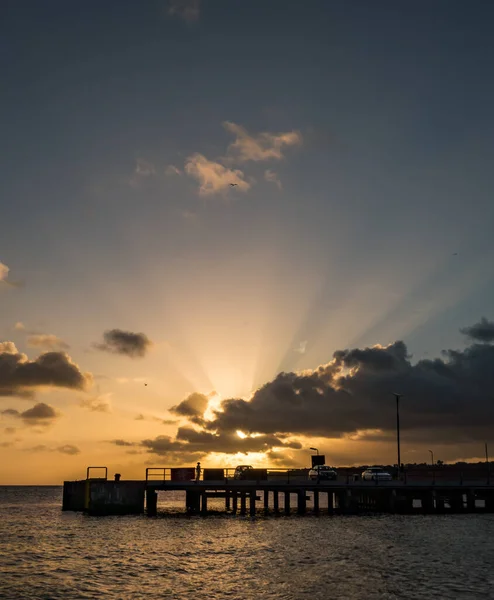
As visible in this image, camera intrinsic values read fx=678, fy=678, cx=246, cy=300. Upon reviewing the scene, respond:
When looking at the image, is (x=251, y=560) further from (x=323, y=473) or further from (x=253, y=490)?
(x=323, y=473)

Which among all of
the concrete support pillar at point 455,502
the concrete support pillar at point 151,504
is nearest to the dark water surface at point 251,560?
the concrete support pillar at point 151,504

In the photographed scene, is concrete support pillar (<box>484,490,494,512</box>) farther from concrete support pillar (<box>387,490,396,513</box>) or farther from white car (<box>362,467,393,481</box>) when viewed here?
concrete support pillar (<box>387,490,396,513</box>)

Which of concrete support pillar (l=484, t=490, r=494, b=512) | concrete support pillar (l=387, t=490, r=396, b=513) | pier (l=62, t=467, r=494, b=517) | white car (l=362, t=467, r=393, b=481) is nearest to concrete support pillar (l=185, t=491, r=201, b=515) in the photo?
pier (l=62, t=467, r=494, b=517)

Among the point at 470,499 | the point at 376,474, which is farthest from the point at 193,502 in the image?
the point at 470,499

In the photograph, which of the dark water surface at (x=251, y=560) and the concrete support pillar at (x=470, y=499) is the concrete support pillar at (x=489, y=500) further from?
the dark water surface at (x=251, y=560)

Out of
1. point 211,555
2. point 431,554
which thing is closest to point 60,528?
point 211,555

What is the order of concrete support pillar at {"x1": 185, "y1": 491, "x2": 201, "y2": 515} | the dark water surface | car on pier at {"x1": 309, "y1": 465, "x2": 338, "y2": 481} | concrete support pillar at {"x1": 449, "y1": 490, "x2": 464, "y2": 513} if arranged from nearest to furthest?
1. the dark water surface
2. concrete support pillar at {"x1": 449, "y1": 490, "x2": 464, "y2": 513}
3. concrete support pillar at {"x1": 185, "y1": 491, "x2": 201, "y2": 515}
4. car on pier at {"x1": 309, "y1": 465, "x2": 338, "y2": 481}

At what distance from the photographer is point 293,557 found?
47.4 metres

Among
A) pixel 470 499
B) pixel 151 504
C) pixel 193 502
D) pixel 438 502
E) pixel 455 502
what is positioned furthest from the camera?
pixel 193 502

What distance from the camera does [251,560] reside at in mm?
46562

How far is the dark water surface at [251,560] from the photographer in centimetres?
3688

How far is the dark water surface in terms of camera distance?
121 feet

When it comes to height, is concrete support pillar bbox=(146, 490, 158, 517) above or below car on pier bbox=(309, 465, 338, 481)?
below

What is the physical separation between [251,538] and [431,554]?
1634 centimetres
